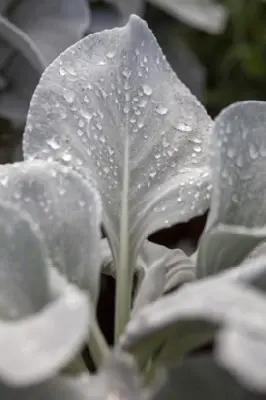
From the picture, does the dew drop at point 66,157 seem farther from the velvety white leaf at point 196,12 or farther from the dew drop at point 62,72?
the velvety white leaf at point 196,12

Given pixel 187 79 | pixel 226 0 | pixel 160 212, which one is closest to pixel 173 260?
pixel 160 212

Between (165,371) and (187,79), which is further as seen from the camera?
(187,79)

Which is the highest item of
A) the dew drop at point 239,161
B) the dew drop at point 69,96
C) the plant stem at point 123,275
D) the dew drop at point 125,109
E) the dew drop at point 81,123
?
the dew drop at point 69,96

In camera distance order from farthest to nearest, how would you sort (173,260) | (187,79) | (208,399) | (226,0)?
(226,0) < (187,79) < (173,260) < (208,399)

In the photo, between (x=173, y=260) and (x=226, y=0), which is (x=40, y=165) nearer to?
(x=173, y=260)

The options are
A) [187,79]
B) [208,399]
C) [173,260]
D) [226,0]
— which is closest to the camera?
[208,399]

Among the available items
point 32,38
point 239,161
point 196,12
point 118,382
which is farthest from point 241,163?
point 196,12

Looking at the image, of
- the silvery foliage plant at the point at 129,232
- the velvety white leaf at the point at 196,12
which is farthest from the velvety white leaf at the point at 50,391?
the velvety white leaf at the point at 196,12
